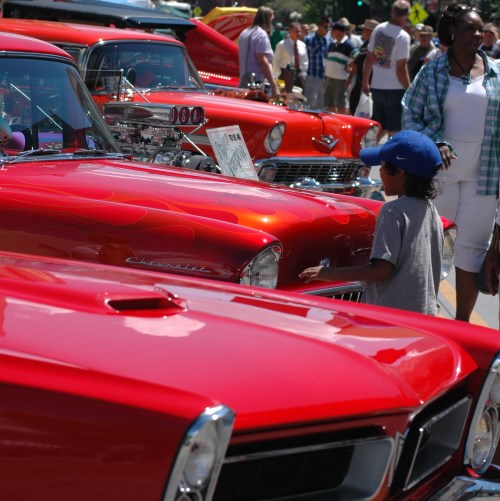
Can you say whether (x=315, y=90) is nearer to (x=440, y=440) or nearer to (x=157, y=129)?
(x=157, y=129)

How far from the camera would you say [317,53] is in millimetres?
17922

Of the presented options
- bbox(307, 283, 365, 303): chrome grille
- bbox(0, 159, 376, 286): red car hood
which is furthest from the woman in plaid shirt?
bbox(307, 283, 365, 303): chrome grille

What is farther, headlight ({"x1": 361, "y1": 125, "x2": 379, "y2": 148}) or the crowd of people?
headlight ({"x1": 361, "y1": 125, "x2": 379, "y2": 148})

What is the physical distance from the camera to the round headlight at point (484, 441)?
9.60 feet

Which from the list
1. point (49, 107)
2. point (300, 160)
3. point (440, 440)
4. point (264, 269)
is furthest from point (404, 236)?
point (300, 160)

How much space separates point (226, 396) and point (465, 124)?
438 cm

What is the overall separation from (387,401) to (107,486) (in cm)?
67

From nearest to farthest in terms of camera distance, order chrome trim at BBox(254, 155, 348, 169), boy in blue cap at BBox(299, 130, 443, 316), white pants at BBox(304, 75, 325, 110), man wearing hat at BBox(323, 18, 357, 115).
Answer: boy in blue cap at BBox(299, 130, 443, 316)
chrome trim at BBox(254, 155, 348, 169)
man wearing hat at BBox(323, 18, 357, 115)
white pants at BBox(304, 75, 325, 110)

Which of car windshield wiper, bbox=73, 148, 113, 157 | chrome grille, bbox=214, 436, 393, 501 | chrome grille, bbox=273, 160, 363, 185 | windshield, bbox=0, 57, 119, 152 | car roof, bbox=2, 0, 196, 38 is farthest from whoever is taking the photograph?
car roof, bbox=2, 0, 196, 38

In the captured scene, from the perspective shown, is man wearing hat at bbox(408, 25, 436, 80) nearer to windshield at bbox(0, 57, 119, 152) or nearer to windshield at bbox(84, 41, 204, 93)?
windshield at bbox(84, 41, 204, 93)

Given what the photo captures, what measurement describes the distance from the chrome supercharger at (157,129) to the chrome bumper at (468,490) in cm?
390

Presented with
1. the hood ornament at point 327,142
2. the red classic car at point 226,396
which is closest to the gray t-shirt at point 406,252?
the red classic car at point 226,396

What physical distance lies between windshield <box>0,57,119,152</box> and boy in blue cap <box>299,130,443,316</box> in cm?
153

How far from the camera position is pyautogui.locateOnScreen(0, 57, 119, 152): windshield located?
4.93m
